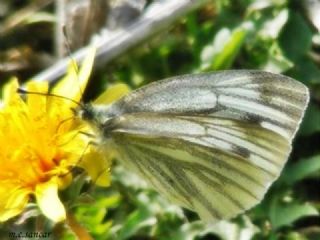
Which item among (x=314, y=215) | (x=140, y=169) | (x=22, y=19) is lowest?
(x=314, y=215)

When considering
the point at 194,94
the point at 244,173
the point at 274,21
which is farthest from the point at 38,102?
the point at 274,21

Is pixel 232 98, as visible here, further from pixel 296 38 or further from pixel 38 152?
pixel 296 38

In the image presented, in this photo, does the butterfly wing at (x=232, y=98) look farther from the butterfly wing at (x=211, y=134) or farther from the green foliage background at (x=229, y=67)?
the green foliage background at (x=229, y=67)

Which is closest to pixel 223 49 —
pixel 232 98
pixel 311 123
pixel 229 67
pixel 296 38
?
pixel 229 67

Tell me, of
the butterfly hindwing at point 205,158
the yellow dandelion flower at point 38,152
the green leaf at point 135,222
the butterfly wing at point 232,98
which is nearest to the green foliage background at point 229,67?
the green leaf at point 135,222

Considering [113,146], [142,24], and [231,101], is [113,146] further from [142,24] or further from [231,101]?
[142,24]

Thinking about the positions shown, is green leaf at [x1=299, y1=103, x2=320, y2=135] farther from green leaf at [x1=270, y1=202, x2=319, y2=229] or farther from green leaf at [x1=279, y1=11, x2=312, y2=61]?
green leaf at [x1=270, y1=202, x2=319, y2=229]
